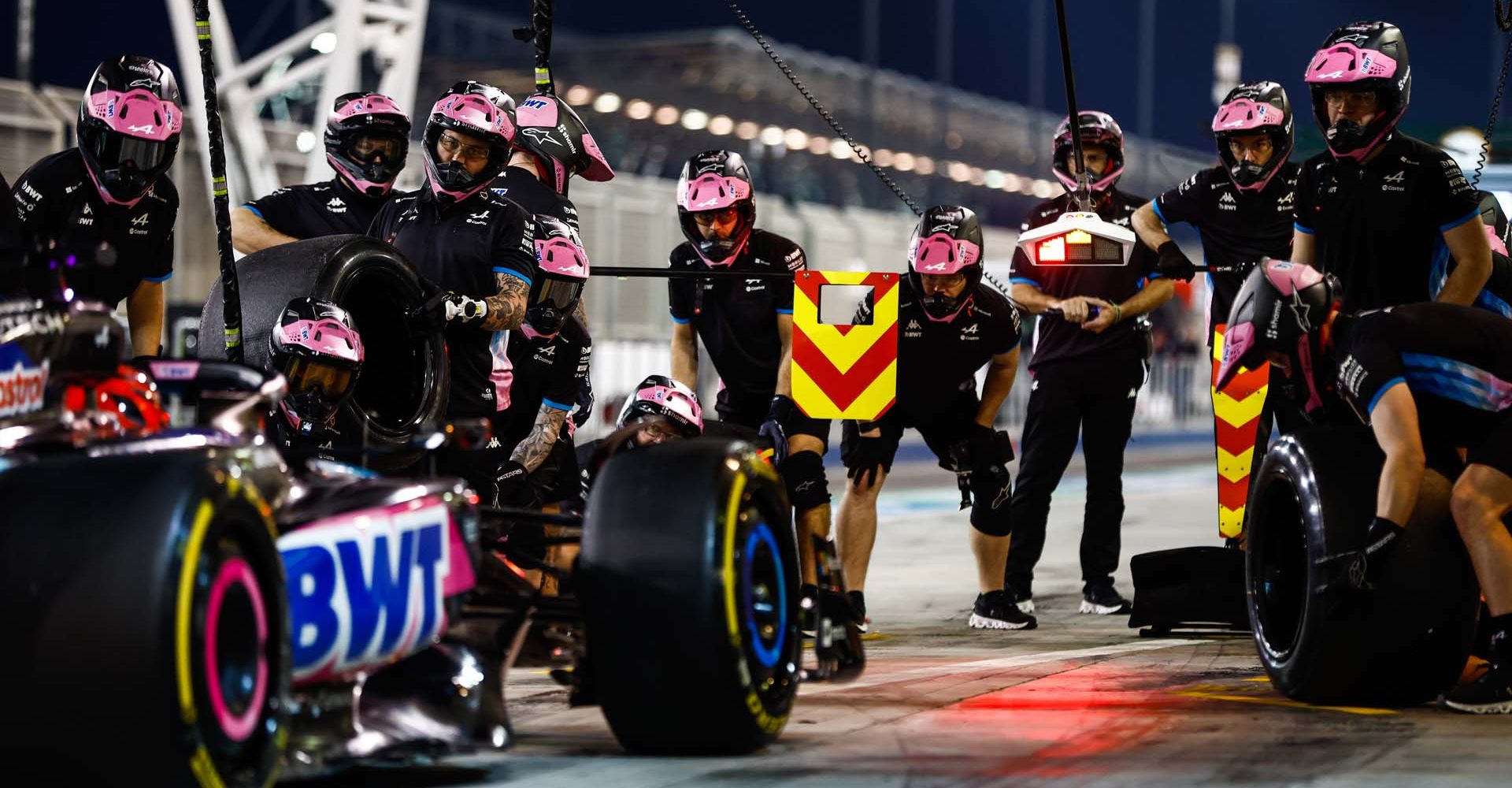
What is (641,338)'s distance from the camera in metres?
24.0

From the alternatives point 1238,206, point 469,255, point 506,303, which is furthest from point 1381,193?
point 469,255

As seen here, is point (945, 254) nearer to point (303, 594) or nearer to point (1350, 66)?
point (1350, 66)

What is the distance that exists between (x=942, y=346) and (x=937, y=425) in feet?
1.21

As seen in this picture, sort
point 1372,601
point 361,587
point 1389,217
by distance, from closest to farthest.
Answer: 1. point 361,587
2. point 1372,601
3. point 1389,217

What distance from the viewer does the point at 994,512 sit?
32.1 feet

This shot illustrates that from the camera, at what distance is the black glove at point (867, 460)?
9586 mm

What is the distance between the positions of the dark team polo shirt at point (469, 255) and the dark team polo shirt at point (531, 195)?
74cm

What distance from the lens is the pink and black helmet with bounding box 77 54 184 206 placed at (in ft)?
23.7

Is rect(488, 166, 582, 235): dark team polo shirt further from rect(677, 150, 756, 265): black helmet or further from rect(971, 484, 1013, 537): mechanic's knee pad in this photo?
rect(971, 484, 1013, 537): mechanic's knee pad

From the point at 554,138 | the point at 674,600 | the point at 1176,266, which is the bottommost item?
the point at 674,600

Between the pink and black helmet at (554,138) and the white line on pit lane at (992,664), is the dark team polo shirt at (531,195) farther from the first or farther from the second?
the white line on pit lane at (992,664)

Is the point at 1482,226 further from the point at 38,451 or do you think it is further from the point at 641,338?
the point at 641,338

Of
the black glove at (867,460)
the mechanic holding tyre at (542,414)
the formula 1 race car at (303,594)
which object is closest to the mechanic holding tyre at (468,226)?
the mechanic holding tyre at (542,414)

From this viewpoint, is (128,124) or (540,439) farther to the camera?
(540,439)
